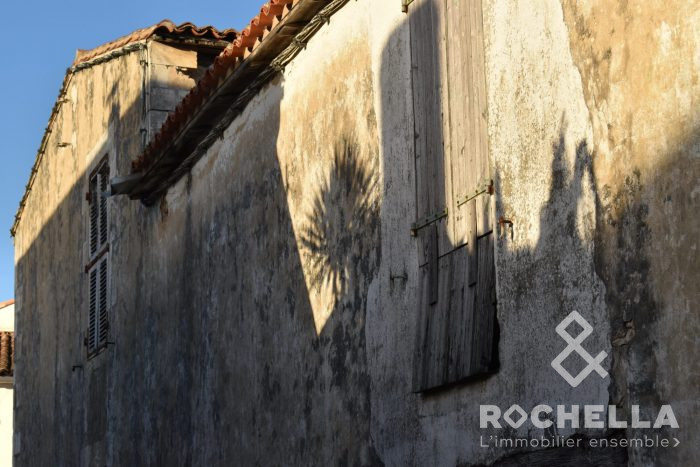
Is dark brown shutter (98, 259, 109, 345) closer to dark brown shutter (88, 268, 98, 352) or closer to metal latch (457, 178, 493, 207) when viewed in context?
dark brown shutter (88, 268, 98, 352)

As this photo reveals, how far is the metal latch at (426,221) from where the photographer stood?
613cm

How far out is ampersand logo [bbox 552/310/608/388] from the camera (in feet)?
15.7

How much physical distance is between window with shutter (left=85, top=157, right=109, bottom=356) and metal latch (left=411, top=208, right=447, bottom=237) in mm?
6954

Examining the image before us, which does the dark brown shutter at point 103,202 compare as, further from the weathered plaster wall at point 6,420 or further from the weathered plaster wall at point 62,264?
the weathered plaster wall at point 6,420

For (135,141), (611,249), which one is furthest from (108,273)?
(611,249)

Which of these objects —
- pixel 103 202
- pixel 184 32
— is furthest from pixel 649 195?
pixel 103 202

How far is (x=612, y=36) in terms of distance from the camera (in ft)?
15.7

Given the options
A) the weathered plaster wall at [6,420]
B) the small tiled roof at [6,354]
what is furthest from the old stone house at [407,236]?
the weathered plaster wall at [6,420]

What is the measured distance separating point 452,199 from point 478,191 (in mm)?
292

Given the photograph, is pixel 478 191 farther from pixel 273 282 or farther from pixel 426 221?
pixel 273 282

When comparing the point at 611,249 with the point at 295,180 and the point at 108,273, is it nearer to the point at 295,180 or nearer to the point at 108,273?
the point at 295,180

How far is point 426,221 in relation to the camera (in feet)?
20.6

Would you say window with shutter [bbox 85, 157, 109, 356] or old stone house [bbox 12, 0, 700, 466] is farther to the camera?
window with shutter [bbox 85, 157, 109, 356]

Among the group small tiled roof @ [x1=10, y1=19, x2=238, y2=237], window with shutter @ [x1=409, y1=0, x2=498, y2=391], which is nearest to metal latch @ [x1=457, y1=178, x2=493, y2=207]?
window with shutter @ [x1=409, y1=0, x2=498, y2=391]
